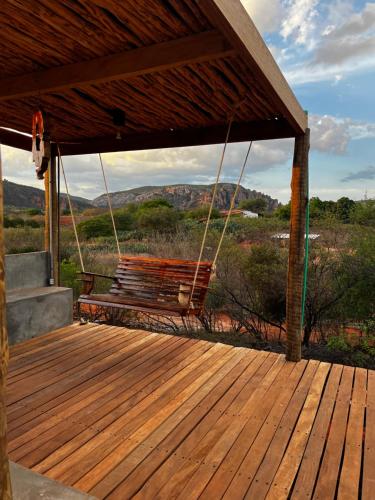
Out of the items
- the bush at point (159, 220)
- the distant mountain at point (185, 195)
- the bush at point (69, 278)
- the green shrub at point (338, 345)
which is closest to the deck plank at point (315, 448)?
the green shrub at point (338, 345)

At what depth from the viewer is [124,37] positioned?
1870mm

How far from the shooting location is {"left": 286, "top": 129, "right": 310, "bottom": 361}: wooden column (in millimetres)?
2768

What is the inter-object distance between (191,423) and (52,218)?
9.10ft

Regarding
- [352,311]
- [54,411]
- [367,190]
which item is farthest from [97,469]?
[367,190]

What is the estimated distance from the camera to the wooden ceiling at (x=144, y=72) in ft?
5.33

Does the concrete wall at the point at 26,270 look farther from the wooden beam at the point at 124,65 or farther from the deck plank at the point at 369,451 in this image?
the deck plank at the point at 369,451

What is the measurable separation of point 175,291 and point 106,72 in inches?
81.1

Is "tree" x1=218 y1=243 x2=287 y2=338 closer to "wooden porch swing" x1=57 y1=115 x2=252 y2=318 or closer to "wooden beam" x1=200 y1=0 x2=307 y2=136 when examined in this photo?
"wooden porch swing" x1=57 y1=115 x2=252 y2=318

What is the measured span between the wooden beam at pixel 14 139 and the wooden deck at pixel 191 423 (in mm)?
2119

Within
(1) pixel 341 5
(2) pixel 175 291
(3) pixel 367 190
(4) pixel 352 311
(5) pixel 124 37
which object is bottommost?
(4) pixel 352 311

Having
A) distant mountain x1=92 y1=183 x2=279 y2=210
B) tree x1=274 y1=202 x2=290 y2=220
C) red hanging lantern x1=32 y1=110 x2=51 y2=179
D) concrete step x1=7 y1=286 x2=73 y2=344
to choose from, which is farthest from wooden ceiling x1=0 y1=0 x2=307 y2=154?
distant mountain x1=92 y1=183 x2=279 y2=210

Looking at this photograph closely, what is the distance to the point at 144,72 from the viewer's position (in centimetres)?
200

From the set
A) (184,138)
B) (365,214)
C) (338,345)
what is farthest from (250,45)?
(365,214)

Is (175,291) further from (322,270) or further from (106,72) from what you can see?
(322,270)
